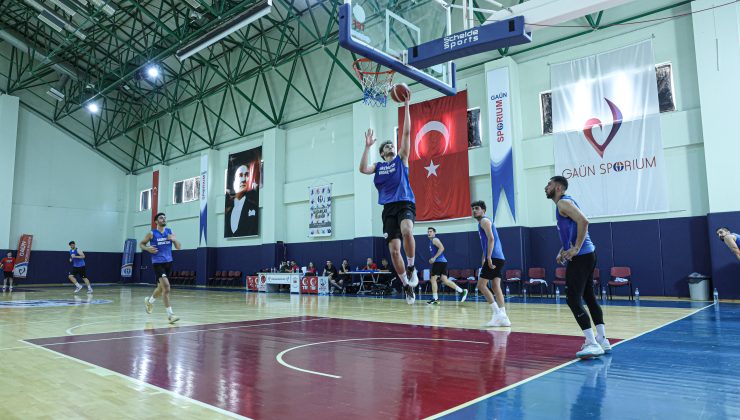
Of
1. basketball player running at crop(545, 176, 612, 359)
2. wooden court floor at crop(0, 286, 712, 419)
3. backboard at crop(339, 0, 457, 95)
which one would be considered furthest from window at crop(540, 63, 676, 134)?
basketball player running at crop(545, 176, 612, 359)

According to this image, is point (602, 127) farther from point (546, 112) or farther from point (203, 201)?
point (203, 201)

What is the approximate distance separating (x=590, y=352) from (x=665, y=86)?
1069cm

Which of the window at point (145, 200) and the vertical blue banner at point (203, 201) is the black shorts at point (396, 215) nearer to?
the vertical blue banner at point (203, 201)

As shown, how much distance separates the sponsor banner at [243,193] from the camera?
2186 cm

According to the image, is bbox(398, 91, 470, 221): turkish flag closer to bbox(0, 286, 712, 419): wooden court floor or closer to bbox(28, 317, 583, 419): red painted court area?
bbox(0, 286, 712, 419): wooden court floor

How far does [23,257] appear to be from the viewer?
2459cm

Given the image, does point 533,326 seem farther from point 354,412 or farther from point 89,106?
point 89,106

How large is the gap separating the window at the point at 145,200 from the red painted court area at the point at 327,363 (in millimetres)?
23467

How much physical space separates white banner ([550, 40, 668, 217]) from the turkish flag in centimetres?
295

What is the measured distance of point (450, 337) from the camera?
629 centimetres

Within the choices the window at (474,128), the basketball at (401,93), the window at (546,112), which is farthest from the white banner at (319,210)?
the basketball at (401,93)

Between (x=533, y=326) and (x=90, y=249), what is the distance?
27492 mm

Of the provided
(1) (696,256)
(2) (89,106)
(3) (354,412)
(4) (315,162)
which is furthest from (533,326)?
(2) (89,106)

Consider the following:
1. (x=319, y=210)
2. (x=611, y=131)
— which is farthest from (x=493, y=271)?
(x=319, y=210)
